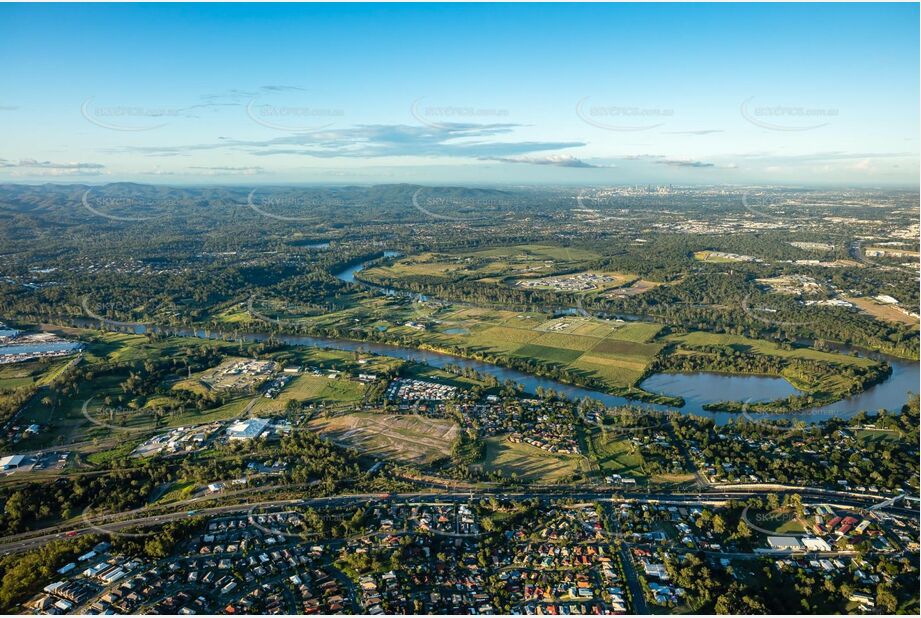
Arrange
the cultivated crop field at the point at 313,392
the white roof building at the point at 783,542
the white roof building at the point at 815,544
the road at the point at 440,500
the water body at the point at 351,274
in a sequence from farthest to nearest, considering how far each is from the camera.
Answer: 1. the water body at the point at 351,274
2. the cultivated crop field at the point at 313,392
3. the road at the point at 440,500
4. the white roof building at the point at 783,542
5. the white roof building at the point at 815,544

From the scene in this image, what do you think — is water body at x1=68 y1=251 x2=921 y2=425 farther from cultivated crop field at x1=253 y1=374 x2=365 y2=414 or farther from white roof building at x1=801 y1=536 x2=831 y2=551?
white roof building at x1=801 y1=536 x2=831 y2=551

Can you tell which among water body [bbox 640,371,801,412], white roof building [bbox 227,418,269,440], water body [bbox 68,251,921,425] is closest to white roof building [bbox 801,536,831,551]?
water body [bbox 68,251,921,425]

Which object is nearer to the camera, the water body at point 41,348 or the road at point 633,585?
the road at point 633,585

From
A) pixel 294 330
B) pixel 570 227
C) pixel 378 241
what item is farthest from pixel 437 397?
pixel 570 227

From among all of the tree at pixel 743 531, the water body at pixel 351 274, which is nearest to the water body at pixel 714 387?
the tree at pixel 743 531

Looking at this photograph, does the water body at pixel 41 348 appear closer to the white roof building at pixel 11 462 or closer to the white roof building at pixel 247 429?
the white roof building at pixel 11 462

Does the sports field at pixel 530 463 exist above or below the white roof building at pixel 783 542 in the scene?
above

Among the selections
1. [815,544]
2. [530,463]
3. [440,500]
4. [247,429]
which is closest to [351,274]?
[247,429]

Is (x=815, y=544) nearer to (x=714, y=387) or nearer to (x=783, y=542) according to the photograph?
(x=783, y=542)

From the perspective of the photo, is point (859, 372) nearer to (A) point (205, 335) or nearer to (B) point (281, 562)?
(B) point (281, 562)

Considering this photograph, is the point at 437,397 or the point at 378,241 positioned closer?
the point at 437,397

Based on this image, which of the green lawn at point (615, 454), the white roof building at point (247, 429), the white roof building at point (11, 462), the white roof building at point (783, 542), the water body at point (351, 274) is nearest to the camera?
the white roof building at point (783, 542)
